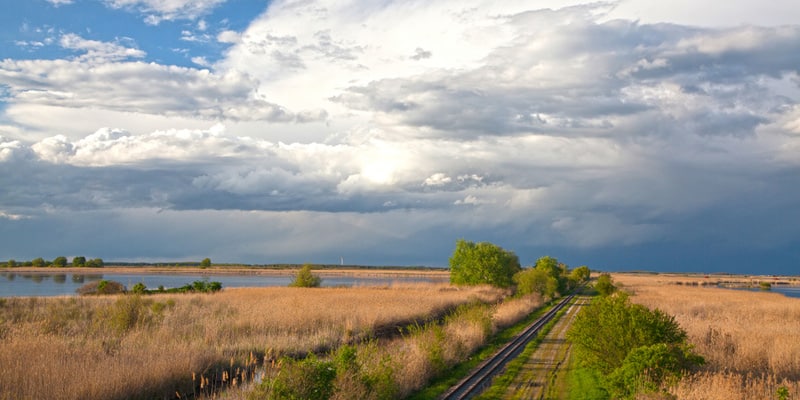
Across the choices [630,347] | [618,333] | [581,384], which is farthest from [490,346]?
[630,347]

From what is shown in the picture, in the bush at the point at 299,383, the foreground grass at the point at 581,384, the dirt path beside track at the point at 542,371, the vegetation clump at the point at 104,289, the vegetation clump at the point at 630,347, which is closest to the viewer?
the bush at the point at 299,383

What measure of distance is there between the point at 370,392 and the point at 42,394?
22.9 feet

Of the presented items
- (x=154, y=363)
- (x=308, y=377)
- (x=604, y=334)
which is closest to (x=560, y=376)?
(x=604, y=334)

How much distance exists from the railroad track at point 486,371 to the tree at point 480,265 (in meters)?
39.1

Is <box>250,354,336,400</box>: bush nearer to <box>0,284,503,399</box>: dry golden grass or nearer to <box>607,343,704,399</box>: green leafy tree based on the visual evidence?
<box>0,284,503,399</box>: dry golden grass

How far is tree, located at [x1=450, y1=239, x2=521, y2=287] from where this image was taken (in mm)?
71312

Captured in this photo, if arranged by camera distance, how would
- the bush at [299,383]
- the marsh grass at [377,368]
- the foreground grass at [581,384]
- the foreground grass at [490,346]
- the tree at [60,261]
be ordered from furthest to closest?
the tree at [60,261]
the foreground grass at [490,346]
the foreground grass at [581,384]
the marsh grass at [377,368]
the bush at [299,383]

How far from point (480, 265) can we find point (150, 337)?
54161 millimetres

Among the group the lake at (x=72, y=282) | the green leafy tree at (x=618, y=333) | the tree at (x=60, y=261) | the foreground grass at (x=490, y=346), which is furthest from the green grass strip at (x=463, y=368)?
the tree at (x=60, y=261)

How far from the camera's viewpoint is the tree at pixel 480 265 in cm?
7131

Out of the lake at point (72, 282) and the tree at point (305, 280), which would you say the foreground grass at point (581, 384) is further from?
the tree at point (305, 280)

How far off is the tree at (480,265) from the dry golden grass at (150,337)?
30.0m

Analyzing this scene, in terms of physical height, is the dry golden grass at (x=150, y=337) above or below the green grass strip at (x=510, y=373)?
above

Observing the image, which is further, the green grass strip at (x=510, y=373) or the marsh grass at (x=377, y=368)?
the green grass strip at (x=510, y=373)
